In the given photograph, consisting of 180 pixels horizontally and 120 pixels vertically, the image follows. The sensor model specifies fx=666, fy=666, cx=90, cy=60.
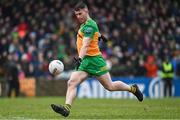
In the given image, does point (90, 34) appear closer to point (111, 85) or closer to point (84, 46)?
point (84, 46)

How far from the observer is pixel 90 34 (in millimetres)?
14562

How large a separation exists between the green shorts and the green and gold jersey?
4.5 inches

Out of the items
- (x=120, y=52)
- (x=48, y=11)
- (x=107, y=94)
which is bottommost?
(x=107, y=94)

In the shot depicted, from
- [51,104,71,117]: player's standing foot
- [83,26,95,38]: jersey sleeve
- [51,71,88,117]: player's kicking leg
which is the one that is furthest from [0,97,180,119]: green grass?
[83,26,95,38]: jersey sleeve

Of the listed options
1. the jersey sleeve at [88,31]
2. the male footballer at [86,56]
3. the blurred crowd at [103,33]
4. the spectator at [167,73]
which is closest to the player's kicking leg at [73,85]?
the male footballer at [86,56]

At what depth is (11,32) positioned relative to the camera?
35.2m

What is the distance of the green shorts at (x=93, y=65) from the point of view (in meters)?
14.7

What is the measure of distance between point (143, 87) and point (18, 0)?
9766mm

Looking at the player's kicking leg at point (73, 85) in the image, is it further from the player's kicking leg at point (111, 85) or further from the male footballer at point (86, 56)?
the player's kicking leg at point (111, 85)

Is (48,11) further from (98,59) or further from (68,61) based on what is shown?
(98,59)

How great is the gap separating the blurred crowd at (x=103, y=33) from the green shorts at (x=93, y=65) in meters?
17.4

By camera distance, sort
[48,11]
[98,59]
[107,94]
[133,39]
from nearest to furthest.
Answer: [98,59] < [107,94] < [133,39] < [48,11]

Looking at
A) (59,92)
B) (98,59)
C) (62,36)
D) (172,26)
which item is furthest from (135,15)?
(98,59)

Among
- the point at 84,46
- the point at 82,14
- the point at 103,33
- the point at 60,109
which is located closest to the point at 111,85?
the point at 84,46
